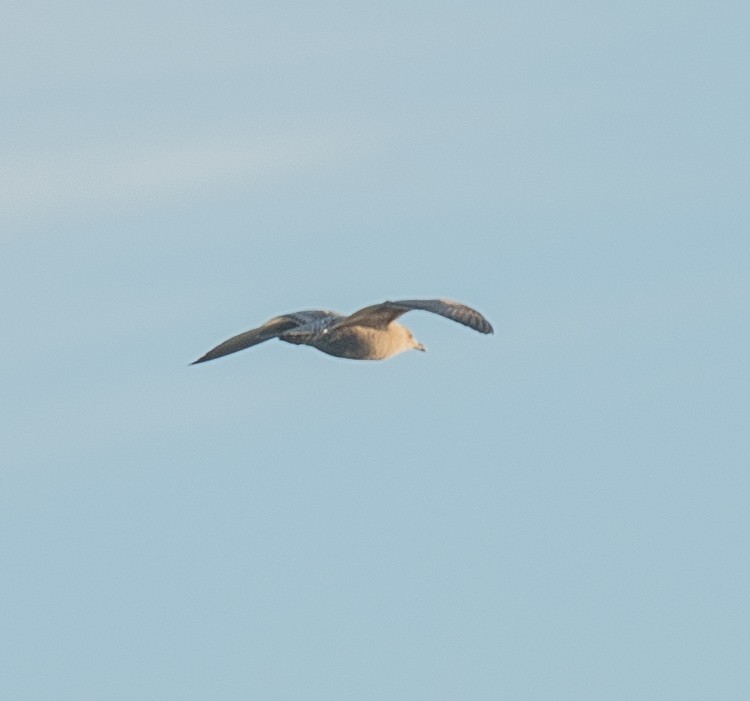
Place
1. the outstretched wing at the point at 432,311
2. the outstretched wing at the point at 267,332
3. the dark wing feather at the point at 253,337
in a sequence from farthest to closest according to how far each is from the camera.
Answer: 1. the dark wing feather at the point at 253,337
2. the outstretched wing at the point at 267,332
3. the outstretched wing at the point at 432,311

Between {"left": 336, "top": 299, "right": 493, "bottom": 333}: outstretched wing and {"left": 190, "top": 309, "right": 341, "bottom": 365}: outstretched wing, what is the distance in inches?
17.8

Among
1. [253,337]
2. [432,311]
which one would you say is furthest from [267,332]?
[432,311]

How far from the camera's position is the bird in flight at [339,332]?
150ft

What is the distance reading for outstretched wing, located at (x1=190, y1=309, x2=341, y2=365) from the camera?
46062 mm

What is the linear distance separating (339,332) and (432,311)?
3.02 metres

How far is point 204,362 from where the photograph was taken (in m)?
47.9

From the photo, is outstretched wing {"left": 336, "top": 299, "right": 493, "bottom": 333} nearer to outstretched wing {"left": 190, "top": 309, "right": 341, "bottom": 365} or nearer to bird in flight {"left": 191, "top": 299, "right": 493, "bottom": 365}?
bird in flight {"left": 191, "top": 299, "right": 493, "bottom": 365}

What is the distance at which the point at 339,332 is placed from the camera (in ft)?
151

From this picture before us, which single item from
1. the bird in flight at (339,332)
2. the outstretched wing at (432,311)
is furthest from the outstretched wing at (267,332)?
the outstretched wing at (432,311)

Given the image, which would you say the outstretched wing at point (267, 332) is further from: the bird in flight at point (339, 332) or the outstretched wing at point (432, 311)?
the outstretched wing at point (432, 311)

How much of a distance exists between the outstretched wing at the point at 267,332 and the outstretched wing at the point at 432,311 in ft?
1.48

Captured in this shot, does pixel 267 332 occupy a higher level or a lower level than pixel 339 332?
higher

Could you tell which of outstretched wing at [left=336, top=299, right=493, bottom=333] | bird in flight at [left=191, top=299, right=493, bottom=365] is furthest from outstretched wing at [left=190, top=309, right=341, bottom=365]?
outstretched wing at [left=336, top=299, right=493, bottom=333]

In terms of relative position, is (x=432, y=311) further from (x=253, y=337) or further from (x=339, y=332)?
(x=253, y=337)
